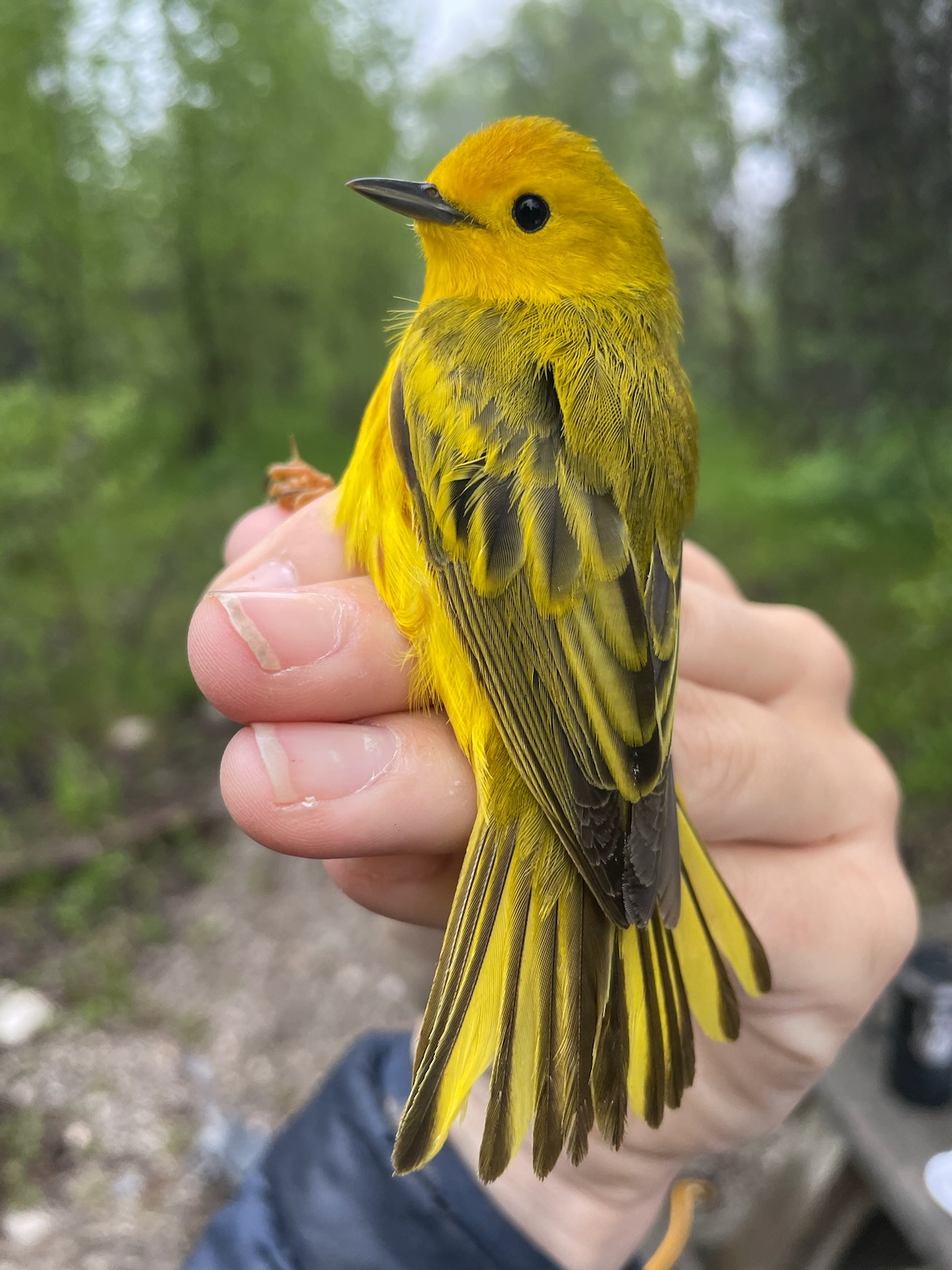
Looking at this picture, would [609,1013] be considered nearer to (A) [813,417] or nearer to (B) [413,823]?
(B) [413,823]

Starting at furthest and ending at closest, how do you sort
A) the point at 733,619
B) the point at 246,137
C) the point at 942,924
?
the point at 246,137
the point at 942,924
the point at 733,619

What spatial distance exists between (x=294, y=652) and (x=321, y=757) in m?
0.11

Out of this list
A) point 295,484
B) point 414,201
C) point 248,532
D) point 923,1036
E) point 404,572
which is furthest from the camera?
point 923,1036

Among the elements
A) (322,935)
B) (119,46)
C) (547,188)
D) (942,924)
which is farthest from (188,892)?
(119,46)

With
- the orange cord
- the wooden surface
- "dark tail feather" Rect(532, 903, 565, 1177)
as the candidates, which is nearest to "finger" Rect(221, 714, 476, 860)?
"dark tail feather" Rect(532, 903, 565, 1177)

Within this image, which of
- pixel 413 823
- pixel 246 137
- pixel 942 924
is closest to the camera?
pixel 413 823

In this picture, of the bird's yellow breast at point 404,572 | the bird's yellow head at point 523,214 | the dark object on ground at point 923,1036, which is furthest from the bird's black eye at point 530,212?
the dark object on ground at point 923,1036

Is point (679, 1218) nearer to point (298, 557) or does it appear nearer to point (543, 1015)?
point (543, 1015)

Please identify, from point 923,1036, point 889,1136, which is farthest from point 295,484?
point 889,1136

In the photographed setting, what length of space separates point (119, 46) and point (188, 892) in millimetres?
3369

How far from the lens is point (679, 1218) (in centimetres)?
103

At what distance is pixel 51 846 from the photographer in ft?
10.2

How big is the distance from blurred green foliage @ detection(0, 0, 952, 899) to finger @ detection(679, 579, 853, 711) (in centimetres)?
146

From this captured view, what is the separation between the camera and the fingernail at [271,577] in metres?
0.94
